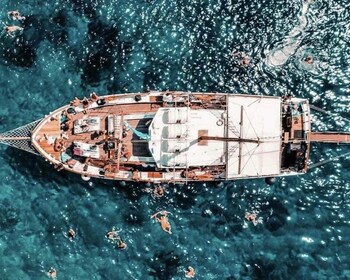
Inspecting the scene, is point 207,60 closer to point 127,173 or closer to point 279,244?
point 127,173

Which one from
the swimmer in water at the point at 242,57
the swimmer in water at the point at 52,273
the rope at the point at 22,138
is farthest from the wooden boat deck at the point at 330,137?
the swimmer in water at the point at 52,273

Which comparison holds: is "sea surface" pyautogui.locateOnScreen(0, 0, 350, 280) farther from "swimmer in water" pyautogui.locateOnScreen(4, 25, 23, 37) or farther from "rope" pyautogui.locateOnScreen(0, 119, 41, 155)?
"rope" pyautogui.locateOnScreen(0, 119, 41, 155)

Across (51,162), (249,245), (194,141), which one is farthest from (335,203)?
(51,162)

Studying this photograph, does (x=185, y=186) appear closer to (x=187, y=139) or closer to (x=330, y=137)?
(x=187, y=139)

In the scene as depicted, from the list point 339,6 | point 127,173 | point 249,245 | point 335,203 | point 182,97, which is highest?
point 339,6

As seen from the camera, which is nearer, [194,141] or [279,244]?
[194,141]

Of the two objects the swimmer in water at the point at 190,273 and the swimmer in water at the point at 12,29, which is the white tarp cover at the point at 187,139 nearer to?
the swimmer in water at the point at 190,273
